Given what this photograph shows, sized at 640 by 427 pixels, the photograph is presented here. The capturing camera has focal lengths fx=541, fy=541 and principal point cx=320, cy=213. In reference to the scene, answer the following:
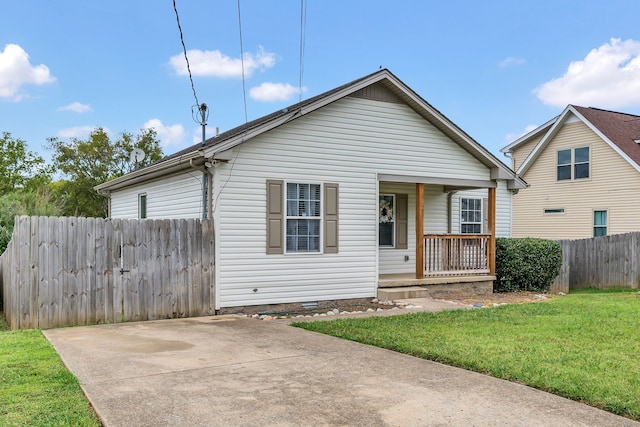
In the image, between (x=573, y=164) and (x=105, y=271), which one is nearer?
(x=105, y=271)

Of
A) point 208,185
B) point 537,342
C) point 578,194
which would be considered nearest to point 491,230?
point 537,342

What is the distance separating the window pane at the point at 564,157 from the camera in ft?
72.2

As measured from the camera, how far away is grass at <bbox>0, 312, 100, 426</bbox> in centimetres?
425

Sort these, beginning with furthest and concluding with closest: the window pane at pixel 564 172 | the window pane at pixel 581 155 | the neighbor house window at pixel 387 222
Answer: the window pane at pixel 564 172 < the window pane at pixel 581 155 < the neighbor house window at pixel 387 222

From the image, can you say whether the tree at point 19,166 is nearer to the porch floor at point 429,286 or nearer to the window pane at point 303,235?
the window pane at point 303,235

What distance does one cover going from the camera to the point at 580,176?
2156 centimetres

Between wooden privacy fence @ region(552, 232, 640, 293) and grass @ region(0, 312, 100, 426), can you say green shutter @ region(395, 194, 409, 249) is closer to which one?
wooden privacy fence @ region(552, 232, 640, 293)

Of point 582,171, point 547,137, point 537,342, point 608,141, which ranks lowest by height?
point 537,342

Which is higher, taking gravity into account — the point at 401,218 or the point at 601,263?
the point at 401,218

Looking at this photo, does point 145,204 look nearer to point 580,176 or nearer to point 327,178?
point 327,178

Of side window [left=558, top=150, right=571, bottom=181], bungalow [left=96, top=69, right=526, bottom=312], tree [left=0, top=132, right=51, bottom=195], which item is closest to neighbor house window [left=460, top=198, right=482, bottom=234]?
bungalow [left=96, top=69, right=526, bottom=312]

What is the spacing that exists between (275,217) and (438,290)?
4.70m

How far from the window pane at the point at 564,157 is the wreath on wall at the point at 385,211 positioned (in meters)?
11.4

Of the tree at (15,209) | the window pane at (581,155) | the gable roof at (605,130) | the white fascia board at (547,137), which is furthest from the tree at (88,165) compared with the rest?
the window pane at (581,155)
